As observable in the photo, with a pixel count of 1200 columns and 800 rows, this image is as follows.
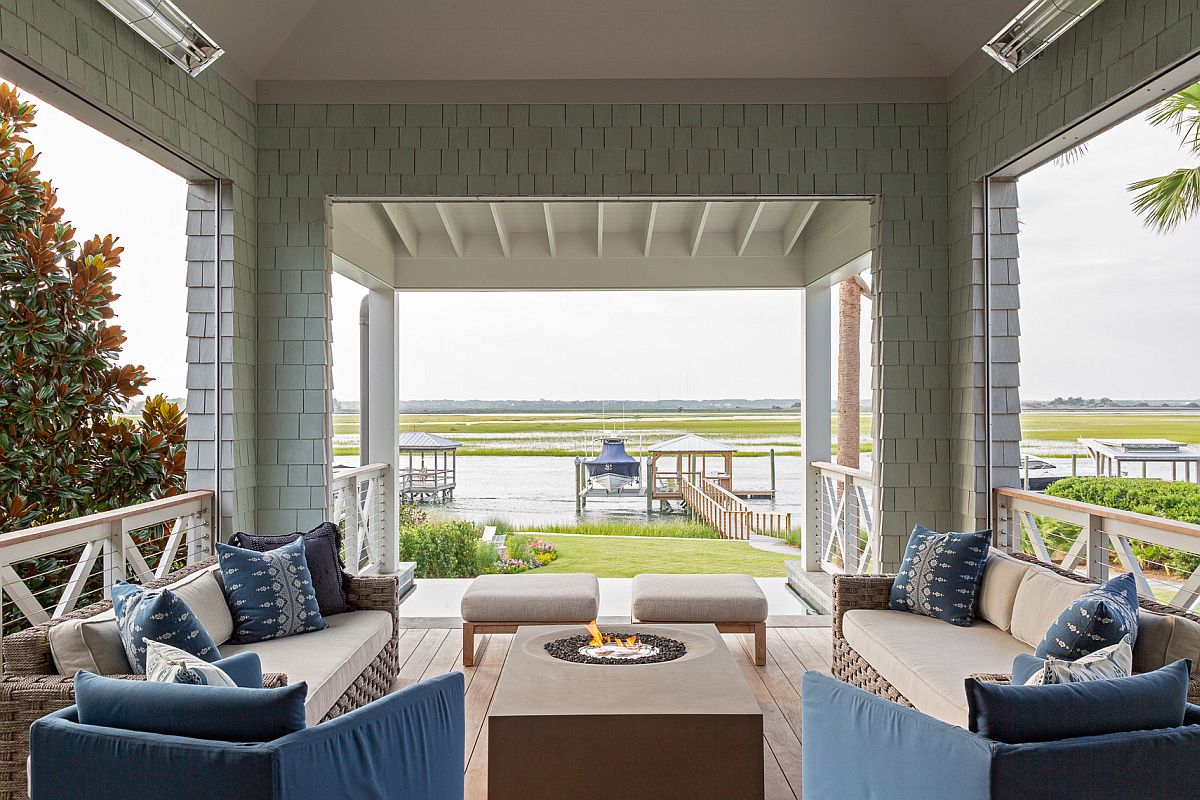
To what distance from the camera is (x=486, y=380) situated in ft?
40.3

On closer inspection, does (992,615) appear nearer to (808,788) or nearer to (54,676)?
(808,788)

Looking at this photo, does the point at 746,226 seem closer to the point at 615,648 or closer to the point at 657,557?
the point at 615,648

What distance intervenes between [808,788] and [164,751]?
175 cm

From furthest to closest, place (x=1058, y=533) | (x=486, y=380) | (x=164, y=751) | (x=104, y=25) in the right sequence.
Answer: (x=486, y=380), (x=1058, y=533), (x=104, y=25), (x=164, y=751)

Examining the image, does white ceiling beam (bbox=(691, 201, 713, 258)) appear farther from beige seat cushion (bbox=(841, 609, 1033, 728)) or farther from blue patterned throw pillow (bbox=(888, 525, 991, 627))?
beige seat cushion (bbox=(841, 609, 1033, 728))

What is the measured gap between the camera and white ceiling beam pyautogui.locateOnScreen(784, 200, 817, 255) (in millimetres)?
7418

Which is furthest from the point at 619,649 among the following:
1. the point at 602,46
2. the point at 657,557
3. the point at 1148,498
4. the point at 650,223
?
the point at 657,557

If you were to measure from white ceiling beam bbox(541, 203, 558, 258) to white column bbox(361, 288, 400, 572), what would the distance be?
1.52 metres

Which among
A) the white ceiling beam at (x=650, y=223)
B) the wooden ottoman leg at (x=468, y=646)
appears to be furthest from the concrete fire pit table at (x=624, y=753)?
the white ceiling beam at (x=650, y=223)

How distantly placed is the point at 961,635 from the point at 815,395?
4.54 m

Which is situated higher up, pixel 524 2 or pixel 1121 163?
pixel 524 2

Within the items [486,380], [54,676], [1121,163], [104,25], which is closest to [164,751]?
[54,676]

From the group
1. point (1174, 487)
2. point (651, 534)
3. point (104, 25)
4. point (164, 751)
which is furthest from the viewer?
point (651, 534)

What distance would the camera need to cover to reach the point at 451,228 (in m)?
7.68
